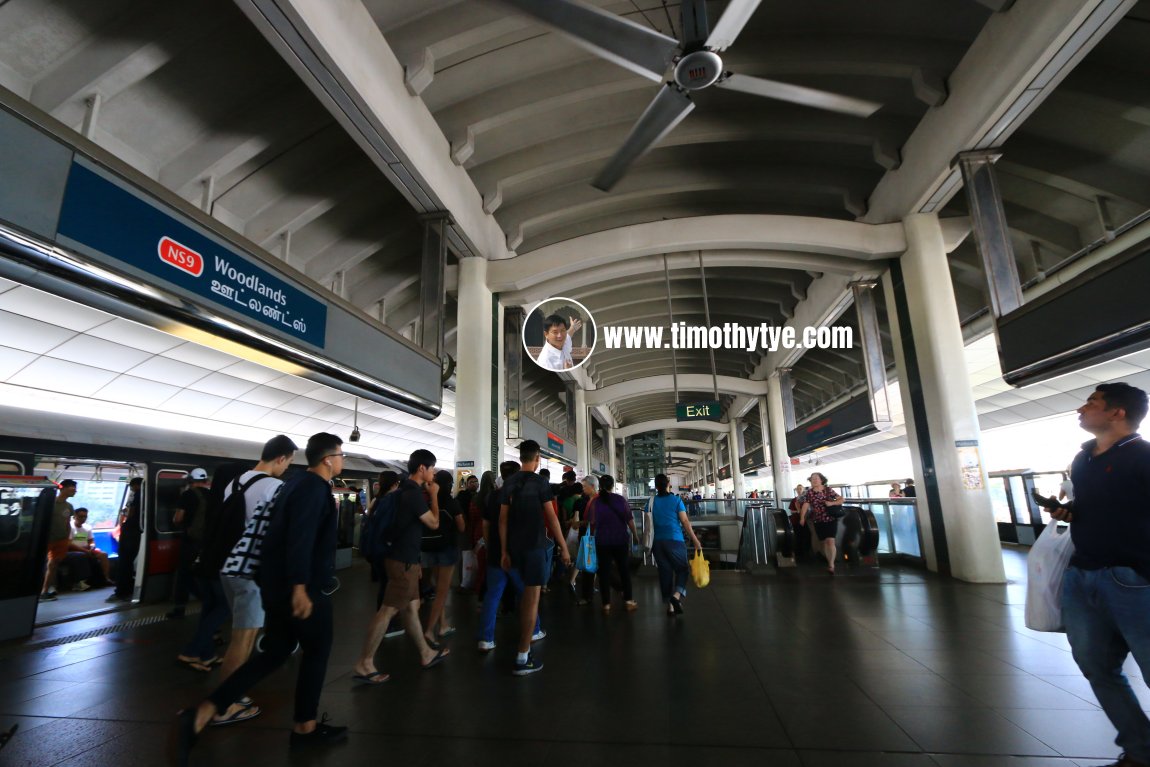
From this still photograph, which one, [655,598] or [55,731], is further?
[655,598]

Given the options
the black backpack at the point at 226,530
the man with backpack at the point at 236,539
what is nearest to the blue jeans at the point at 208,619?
the black backpack at the point at 226,530

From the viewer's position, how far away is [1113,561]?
232cm

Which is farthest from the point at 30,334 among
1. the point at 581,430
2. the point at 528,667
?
the point at 581,430

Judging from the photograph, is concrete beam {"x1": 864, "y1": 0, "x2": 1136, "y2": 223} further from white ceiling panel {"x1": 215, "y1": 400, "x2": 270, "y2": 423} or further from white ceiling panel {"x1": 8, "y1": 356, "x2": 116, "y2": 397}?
white ceiling panel {"x1": 215, "y1": 400, "x2": 270, "y2": 423}

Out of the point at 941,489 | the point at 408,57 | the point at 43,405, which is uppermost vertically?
the point at 408,57

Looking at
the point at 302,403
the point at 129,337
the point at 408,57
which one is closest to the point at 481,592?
the point at 408,57

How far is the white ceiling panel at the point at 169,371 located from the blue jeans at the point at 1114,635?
1363cm

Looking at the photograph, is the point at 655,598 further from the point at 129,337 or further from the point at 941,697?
the point at 129,337

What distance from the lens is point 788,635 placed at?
4.89m

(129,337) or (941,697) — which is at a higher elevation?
(129,337)

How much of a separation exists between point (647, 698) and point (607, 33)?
518 centimetres

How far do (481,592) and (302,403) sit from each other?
10370mm

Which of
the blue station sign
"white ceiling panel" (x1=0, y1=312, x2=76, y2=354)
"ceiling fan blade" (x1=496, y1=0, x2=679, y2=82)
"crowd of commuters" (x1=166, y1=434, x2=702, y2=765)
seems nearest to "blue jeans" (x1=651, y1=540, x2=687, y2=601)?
"crowd of commuters" (x1=166, y1=434, x2=702, y2=765)

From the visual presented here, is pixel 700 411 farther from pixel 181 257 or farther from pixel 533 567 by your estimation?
pixel 181 257
